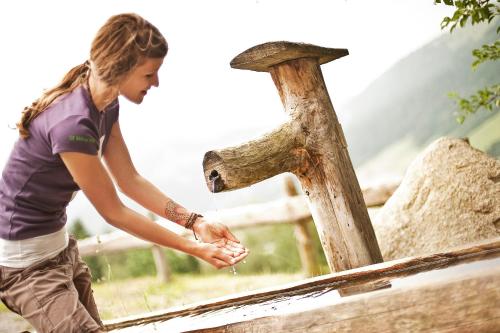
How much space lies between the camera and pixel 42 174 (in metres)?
2.12

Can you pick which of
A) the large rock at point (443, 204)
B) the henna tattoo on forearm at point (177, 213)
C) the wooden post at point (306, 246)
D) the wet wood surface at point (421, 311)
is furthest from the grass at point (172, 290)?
the wet wood surface at point (421, 311)

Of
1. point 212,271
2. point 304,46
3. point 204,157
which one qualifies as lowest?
point 212,271

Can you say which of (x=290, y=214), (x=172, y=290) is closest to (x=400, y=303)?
(x=290, y=214)

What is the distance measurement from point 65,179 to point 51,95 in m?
0.30

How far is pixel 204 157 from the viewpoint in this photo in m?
2.83

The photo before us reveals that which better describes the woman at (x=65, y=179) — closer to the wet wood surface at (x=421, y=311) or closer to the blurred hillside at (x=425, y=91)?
the wet wood surface at (x=421, y=311)

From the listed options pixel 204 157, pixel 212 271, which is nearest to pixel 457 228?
pixel 204 157

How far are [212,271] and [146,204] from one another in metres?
4.63

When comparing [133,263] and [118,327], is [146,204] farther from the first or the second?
[133,263]

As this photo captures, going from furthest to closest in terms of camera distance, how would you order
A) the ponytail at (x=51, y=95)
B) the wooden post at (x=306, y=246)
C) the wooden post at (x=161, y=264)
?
the wooden post at (x=161, y=264) < the wooden post at (x=306, y=246) < the ponytail at (x=51, y=95)

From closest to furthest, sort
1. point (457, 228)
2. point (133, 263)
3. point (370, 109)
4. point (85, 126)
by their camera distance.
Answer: point (85, 126) < point (457, 228) < point (133, 263) < point (370, 109)

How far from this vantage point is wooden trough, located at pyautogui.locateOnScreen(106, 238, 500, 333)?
66.7 inches

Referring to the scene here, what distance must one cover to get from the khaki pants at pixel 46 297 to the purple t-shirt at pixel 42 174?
139mm

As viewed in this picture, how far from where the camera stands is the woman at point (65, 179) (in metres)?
2.03
